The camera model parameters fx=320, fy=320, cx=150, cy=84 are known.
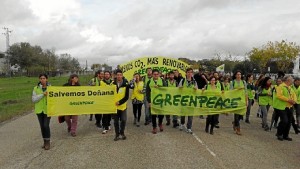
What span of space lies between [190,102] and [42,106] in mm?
4338

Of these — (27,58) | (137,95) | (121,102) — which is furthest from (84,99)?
(27,58)

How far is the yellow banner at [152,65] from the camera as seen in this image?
13.9 metres

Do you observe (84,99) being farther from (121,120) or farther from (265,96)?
(265,96)

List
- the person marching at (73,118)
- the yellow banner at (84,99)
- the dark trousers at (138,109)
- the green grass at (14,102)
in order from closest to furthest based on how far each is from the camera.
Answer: the yellow banner at (84,99)
the person marching at (73,118)
the dark trousers at (138,109)
the green grass at (14,102)

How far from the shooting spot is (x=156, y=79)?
33.2 feet

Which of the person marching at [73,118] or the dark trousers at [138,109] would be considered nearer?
the person marching at [73,118]

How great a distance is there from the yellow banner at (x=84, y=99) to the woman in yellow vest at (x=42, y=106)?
0.89 m

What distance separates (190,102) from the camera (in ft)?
32.2

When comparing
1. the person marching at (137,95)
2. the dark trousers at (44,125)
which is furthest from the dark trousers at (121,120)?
the person marching at (137,95)

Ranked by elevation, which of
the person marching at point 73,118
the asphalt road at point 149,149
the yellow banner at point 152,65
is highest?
the yellow banner at point 152,65

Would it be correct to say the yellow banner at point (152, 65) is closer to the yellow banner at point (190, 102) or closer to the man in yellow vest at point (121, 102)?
the yellow banner at point (190, 102)

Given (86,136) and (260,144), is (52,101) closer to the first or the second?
(86,136)

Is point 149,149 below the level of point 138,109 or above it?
below

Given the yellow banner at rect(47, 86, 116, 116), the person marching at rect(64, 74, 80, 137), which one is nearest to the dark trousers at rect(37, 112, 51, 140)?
the yellow banner at rect(47, 86, 116, 116)
